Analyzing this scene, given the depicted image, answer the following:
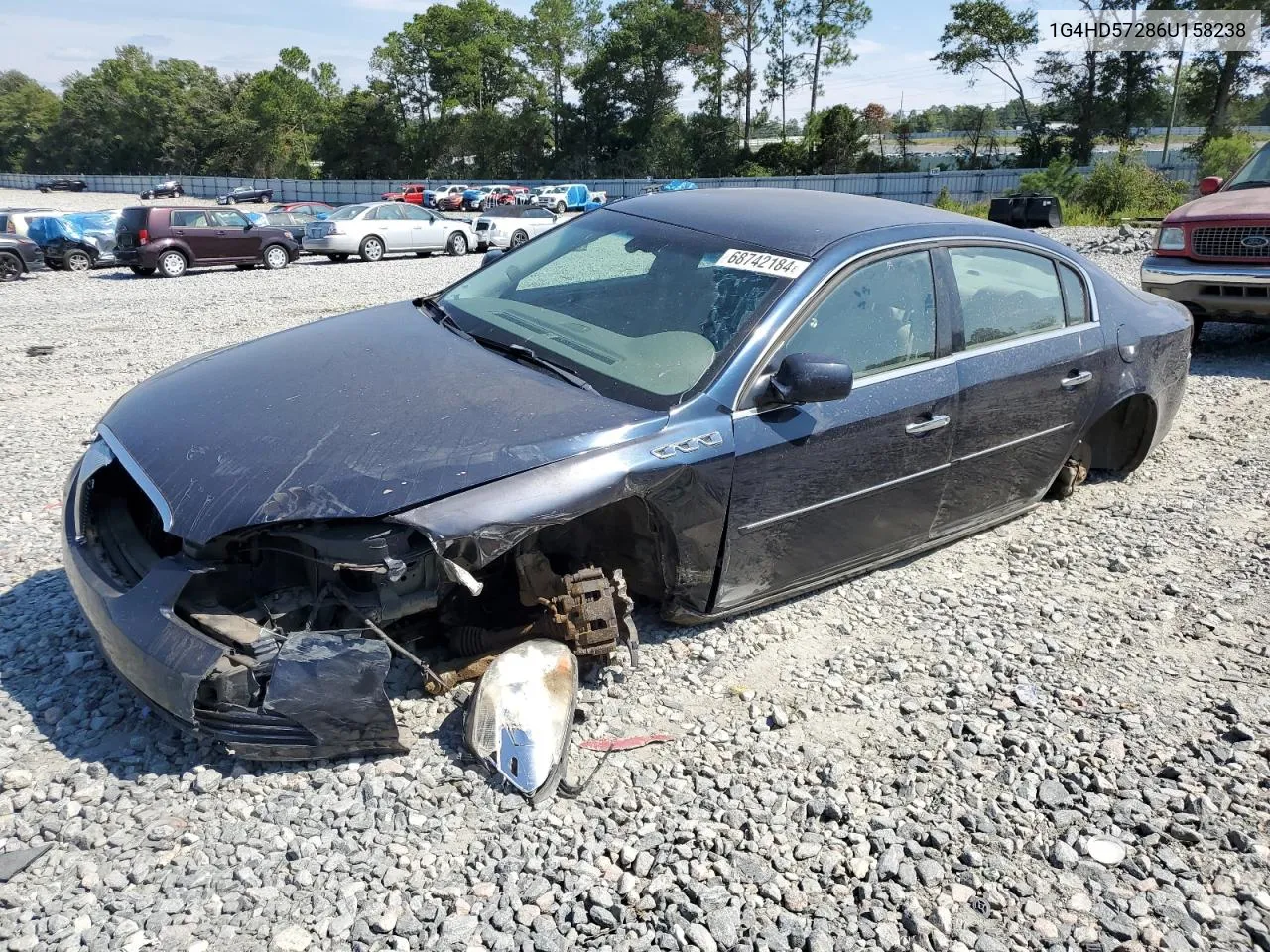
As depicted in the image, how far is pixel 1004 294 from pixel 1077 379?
58cm

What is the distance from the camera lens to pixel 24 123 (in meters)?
113

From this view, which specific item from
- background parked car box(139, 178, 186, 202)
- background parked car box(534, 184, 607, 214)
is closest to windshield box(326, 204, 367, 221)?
background parked car box(534, 184, 607, 214)

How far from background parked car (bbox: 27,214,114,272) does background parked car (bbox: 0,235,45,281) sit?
117cm

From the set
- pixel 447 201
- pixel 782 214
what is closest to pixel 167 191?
pixel 447 201

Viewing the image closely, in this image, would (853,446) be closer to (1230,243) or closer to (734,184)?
(1230,243)

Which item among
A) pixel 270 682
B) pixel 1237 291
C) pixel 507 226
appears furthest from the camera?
pixel 507 226

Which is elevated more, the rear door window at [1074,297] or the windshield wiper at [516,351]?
the rear door window at [1074,297]

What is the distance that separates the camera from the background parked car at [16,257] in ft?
57.5

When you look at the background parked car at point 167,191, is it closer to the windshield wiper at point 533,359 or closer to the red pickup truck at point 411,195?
the red pickup truck at point 411,195

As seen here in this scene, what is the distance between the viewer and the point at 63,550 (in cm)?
318

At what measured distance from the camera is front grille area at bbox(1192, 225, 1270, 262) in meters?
7.62

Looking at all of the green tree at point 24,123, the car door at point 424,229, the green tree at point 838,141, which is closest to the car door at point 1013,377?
the car door at point 424,229

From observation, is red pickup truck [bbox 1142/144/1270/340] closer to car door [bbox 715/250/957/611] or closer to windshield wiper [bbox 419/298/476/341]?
car door [bbox 715/250/957/611]

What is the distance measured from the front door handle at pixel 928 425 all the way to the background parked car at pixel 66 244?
65.9 feet
